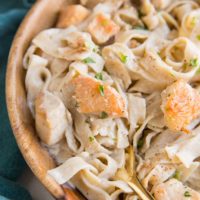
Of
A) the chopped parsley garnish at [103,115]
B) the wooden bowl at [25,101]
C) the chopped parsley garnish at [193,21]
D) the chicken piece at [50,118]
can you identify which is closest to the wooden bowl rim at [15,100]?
the wooden bowl at [25,101]

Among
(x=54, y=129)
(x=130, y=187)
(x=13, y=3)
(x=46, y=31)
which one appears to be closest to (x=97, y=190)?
(x=130, y=187)

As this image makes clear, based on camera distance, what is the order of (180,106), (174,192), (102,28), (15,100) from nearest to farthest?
(174,192) < (180,106) < (15,100) < (102,28)

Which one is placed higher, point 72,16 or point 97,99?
point 72,16

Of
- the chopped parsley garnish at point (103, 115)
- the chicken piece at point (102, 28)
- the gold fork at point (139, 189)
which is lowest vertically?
the gold fork at point (139, 189)

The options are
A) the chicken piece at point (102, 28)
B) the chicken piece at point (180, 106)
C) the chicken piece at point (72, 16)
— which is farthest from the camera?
the chicken piece at point (72, 16)

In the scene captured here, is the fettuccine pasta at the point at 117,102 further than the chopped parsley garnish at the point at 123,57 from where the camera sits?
No

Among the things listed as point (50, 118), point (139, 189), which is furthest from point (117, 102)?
point (139, 189)

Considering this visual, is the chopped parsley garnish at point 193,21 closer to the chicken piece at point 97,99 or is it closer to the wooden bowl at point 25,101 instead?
the chicken piece at point 97,99

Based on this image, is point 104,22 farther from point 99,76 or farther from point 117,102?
point 117,102
